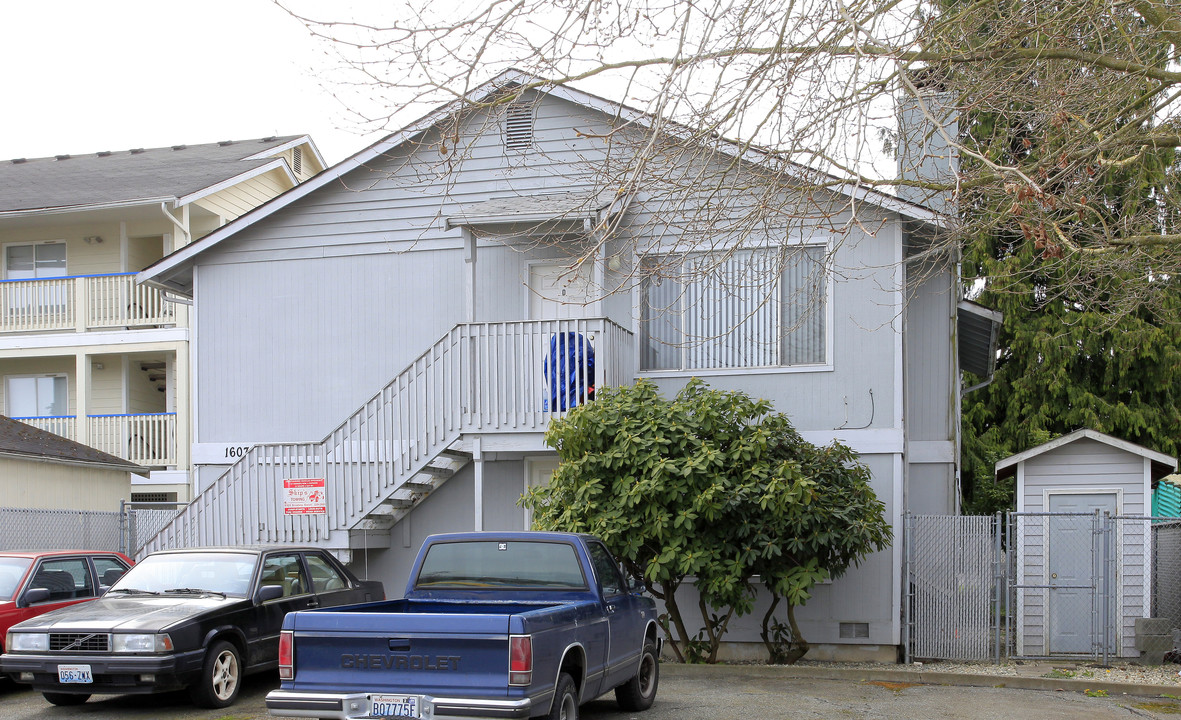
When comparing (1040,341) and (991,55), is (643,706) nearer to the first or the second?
(991,55)

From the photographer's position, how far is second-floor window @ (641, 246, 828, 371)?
14141 mm

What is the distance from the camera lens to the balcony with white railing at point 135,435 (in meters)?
24.1

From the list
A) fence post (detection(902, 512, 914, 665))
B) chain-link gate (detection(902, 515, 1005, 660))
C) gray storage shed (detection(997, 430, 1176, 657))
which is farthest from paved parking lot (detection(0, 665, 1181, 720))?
gray storage shed (detection(997, 430, 1176, 657))

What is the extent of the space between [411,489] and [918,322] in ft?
22.9

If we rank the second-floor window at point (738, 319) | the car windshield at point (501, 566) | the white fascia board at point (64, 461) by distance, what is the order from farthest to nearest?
1. the white fascia board at point (64, 461)
2. the second-floor window at point (738, 319)
3. the car windshield at point (501, 566)

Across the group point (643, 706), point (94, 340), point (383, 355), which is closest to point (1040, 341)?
point (383, 355)

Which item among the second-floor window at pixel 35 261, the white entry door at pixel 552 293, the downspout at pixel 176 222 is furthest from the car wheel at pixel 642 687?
the second-floor window at pixel 35 261

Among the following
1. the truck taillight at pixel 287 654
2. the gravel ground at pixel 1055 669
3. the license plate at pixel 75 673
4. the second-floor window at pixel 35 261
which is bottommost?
the gravel ground at pixel 1055 669

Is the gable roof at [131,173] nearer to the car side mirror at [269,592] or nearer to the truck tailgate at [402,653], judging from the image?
the car side mirror at [269,592]

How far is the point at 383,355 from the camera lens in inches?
618

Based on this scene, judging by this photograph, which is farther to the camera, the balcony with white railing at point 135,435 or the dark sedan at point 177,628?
the balcony with white railing at point 135,435

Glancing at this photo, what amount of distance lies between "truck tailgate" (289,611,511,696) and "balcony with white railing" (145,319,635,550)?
664 centimetres

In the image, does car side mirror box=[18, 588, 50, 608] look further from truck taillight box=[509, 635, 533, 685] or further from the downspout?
the downspout

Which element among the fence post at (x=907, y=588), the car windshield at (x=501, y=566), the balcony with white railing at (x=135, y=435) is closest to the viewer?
the car windshield at (x=501, y=566)
